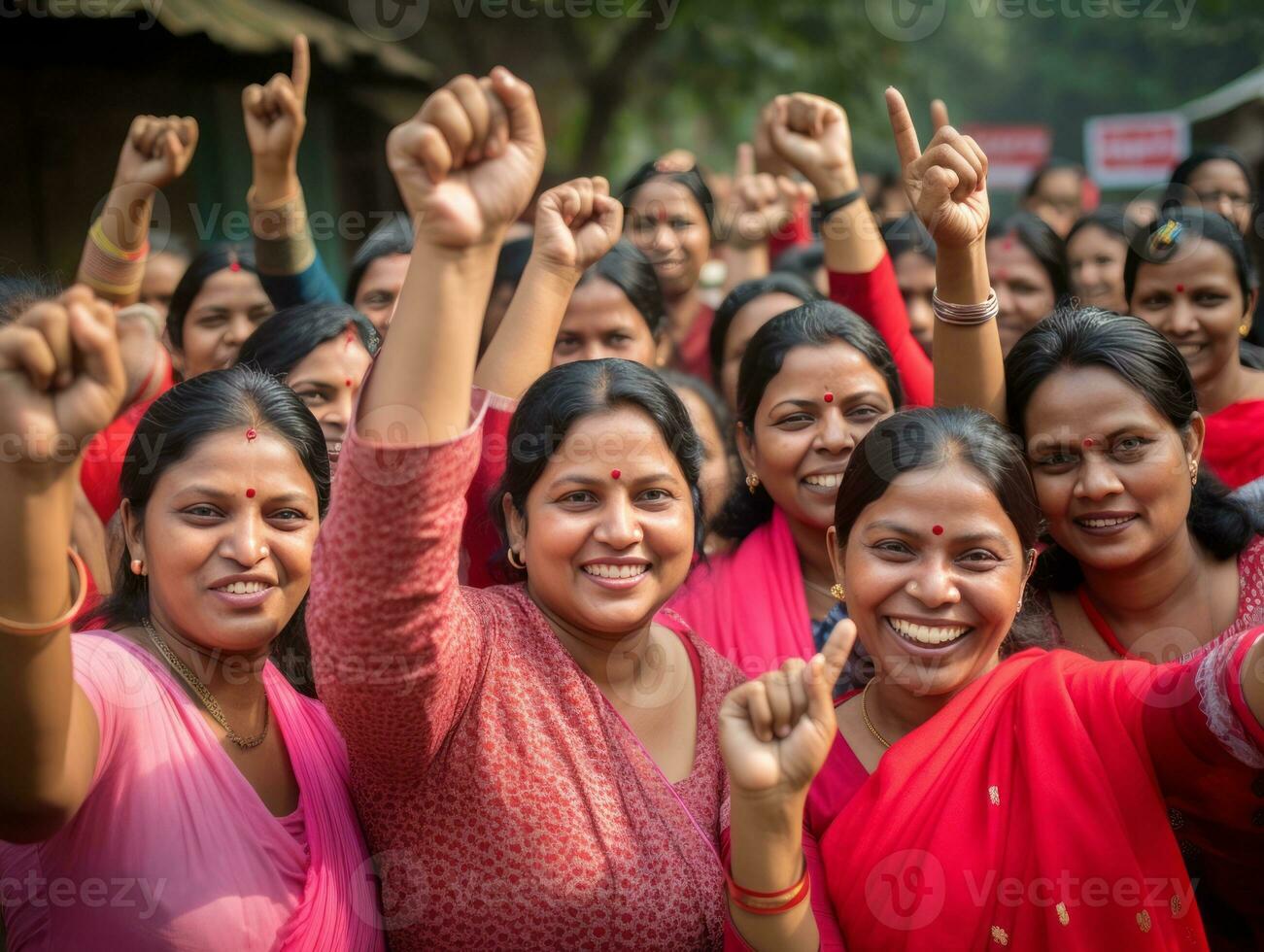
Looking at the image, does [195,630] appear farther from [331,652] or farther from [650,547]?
[650,547]

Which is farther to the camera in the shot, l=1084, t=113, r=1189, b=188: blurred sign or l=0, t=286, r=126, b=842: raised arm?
→ l=1084, t=113, r=1189, b=188: blurred sign

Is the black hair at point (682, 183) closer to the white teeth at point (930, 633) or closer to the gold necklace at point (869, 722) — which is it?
the gold necklace at point (869, 722)

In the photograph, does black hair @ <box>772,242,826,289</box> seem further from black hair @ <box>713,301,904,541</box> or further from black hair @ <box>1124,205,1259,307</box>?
black hair @ <box>713,301,904,541</box>

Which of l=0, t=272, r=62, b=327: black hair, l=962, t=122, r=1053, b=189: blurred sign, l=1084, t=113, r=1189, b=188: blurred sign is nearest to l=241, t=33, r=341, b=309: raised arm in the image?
l=0, t=272, r=62, b=327: black hair

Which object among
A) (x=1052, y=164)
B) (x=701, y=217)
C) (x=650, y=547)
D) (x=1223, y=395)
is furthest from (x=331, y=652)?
(x=1052, y=164)

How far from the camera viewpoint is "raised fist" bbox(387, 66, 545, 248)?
171cm

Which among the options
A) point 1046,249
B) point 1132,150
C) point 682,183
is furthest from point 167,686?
point 1132,150

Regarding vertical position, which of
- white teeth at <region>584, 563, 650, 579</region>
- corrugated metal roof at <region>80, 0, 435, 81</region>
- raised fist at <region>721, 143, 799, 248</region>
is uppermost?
corrugated metal roof at <region>80, 0, 435, 81</region>

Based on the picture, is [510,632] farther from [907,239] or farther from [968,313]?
[907,239]

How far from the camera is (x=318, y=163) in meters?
9.12

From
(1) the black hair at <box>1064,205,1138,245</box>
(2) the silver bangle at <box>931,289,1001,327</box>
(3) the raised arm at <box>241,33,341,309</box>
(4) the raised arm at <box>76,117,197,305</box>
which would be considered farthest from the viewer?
(1) the black hair at <box>1064,205,1138,245</box>

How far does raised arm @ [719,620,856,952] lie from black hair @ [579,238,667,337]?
2152mm

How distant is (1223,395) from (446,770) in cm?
264

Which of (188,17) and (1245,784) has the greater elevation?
(188,17)
